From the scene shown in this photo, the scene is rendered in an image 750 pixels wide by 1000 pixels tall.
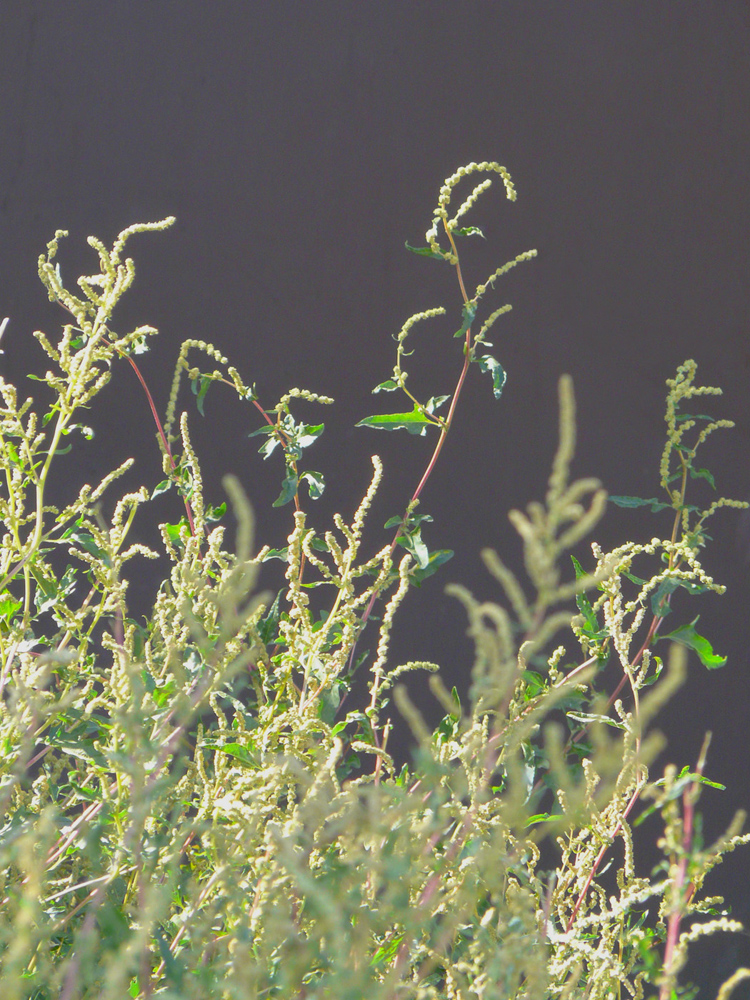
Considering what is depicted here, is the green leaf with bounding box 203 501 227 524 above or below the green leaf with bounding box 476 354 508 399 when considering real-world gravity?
above

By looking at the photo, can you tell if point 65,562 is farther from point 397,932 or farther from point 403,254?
point 397,932

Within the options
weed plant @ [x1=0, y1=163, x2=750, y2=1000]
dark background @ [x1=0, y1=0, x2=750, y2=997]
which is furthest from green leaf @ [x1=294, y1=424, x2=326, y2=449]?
dark background @ [x1=0, y1=0, x2=750, y2=997]

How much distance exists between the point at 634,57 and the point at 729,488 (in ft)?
3.84

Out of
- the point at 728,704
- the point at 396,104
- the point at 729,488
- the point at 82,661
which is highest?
the point at 396,104

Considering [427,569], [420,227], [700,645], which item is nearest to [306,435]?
[427,569]

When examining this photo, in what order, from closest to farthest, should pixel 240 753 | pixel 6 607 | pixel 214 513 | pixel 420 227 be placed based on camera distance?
pixel 240 753 < pixel 6 607 < pixel 214 513 < pixel 420 227

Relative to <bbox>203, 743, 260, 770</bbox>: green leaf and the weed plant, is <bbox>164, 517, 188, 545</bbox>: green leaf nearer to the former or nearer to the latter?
the weed plant

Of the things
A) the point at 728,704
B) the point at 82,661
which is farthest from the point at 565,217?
the point at 82,661

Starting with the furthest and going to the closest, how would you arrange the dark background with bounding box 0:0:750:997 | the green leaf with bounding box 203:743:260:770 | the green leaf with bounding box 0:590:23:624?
the dark background with bounding box 0:0:750:997 → the green leaf with bounding box 0:590:23:624 → the green leaf with bounding box 203:743:260:770

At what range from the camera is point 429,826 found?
69 centimetres

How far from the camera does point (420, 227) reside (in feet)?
8.18

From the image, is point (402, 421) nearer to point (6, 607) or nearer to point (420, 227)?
point (6, 607)

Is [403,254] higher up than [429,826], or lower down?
higher up

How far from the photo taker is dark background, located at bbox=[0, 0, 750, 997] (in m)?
2.43
